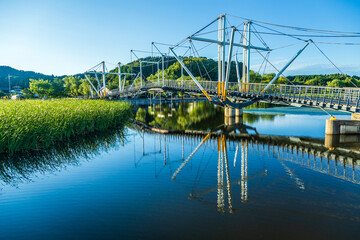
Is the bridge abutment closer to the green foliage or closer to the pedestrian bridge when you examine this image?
the pedestrian bridge

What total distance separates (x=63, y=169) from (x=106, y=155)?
10.2 feet

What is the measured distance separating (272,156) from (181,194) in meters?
7.61

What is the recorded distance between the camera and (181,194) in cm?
866

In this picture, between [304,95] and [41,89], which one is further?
[41,89]

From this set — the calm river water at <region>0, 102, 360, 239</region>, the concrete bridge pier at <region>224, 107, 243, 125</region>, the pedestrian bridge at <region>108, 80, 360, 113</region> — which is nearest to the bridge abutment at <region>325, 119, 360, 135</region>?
the pedestrian bridge at <region>108, 80, 360, 113</region>

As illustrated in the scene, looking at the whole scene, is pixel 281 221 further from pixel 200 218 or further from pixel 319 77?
pixel 319 77

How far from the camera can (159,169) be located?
1191 centimetres

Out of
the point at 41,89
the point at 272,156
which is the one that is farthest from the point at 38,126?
the point at 41,89

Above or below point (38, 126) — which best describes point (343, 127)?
below

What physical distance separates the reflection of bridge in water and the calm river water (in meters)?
0.06

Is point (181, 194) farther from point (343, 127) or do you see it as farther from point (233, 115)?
point (233, 115)

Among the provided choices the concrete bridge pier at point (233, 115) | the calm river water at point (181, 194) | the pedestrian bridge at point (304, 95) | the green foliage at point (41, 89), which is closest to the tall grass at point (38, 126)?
the calm river water at point (181, 194)

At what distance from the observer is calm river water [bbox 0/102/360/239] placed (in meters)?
6.39

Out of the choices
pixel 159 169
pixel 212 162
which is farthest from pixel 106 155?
pixel 212 162
